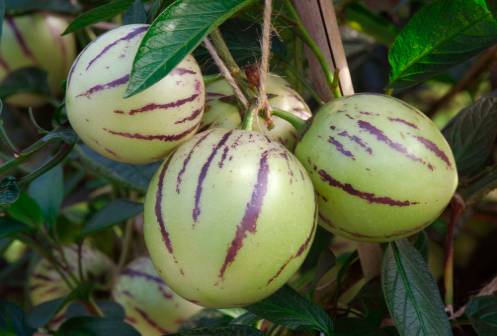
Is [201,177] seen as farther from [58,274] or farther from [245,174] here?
[58,274]

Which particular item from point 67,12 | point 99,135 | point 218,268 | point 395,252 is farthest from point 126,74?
point 67,12

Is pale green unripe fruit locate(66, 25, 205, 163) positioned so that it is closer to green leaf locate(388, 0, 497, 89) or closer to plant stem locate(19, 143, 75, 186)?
plant stem locate(19, 143, 75, 186)

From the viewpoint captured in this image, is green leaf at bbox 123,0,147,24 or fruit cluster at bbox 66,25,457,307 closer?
fruit cluster at bbox 66,25,457,307

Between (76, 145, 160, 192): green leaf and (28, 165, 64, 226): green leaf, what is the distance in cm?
6

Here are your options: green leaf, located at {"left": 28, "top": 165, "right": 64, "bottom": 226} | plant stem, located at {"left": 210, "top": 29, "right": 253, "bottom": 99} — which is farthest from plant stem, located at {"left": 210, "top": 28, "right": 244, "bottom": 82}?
green leaf, located at {"left": 28, "top": 165, "right": 64, "bottom": 226}

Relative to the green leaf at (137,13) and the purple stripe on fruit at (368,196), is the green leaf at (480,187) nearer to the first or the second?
the purple stripe on fruit at (368,196)

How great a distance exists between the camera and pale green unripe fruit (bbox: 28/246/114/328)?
1.24 metres

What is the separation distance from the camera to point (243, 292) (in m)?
Answer: 0.59

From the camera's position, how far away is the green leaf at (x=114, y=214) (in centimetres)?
100

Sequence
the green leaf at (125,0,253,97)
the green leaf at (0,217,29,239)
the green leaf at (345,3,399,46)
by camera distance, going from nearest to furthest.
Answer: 1. the green leaf at (125,0,253,97)
2. the green leaf at (0,217,29,239)
3. the green leaf at (345,3,399,46)

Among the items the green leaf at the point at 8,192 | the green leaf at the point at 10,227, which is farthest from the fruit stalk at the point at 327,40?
the green leaf at the point at 10,227

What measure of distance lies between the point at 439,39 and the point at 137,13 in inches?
11.6

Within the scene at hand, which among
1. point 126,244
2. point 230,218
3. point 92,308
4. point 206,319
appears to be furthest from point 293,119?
point 126,244

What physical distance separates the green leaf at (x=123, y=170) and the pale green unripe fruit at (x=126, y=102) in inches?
13.6
